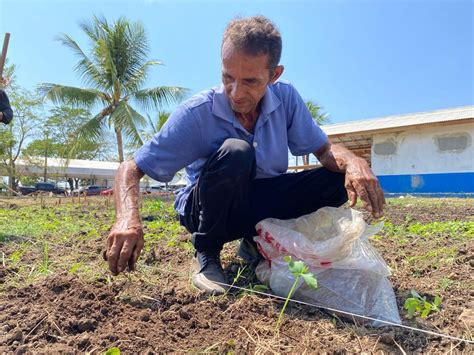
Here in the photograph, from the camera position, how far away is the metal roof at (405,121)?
1105cm

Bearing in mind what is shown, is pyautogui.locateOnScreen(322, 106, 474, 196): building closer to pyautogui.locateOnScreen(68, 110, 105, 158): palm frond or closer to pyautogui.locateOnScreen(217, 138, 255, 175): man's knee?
pyautogui.locateOnScreen(68, 110, 105, 158): palm frond

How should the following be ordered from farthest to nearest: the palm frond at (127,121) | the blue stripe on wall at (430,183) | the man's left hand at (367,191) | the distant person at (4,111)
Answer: the palm frond at (127,121)
the blue stripe on wall at (430,183)
the distant person at (4,111)
the man's left hand at (367,191)

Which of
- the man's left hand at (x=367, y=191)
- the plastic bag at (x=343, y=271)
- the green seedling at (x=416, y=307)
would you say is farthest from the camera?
the man's left hand at (x=367, y=191)

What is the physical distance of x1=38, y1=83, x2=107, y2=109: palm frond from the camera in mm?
12484

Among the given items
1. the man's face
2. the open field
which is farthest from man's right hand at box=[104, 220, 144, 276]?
the man's face

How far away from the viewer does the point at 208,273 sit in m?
1.67

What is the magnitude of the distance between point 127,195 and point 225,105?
596 mm

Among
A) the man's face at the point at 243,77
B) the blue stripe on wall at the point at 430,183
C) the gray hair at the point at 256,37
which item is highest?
the gray hair at the point at 256,37

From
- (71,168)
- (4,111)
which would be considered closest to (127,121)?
(4,111)

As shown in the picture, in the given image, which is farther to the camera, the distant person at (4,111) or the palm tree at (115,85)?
the palm tree at (115,85)

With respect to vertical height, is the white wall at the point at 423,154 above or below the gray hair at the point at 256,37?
below

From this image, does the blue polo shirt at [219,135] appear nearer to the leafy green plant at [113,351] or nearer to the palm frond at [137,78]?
the leafy green plant at [113,351]

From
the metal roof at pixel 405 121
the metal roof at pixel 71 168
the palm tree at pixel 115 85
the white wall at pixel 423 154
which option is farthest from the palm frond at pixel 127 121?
the metal roof at pixel 71 168

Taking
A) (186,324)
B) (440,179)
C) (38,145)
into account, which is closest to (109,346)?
(186,324)
